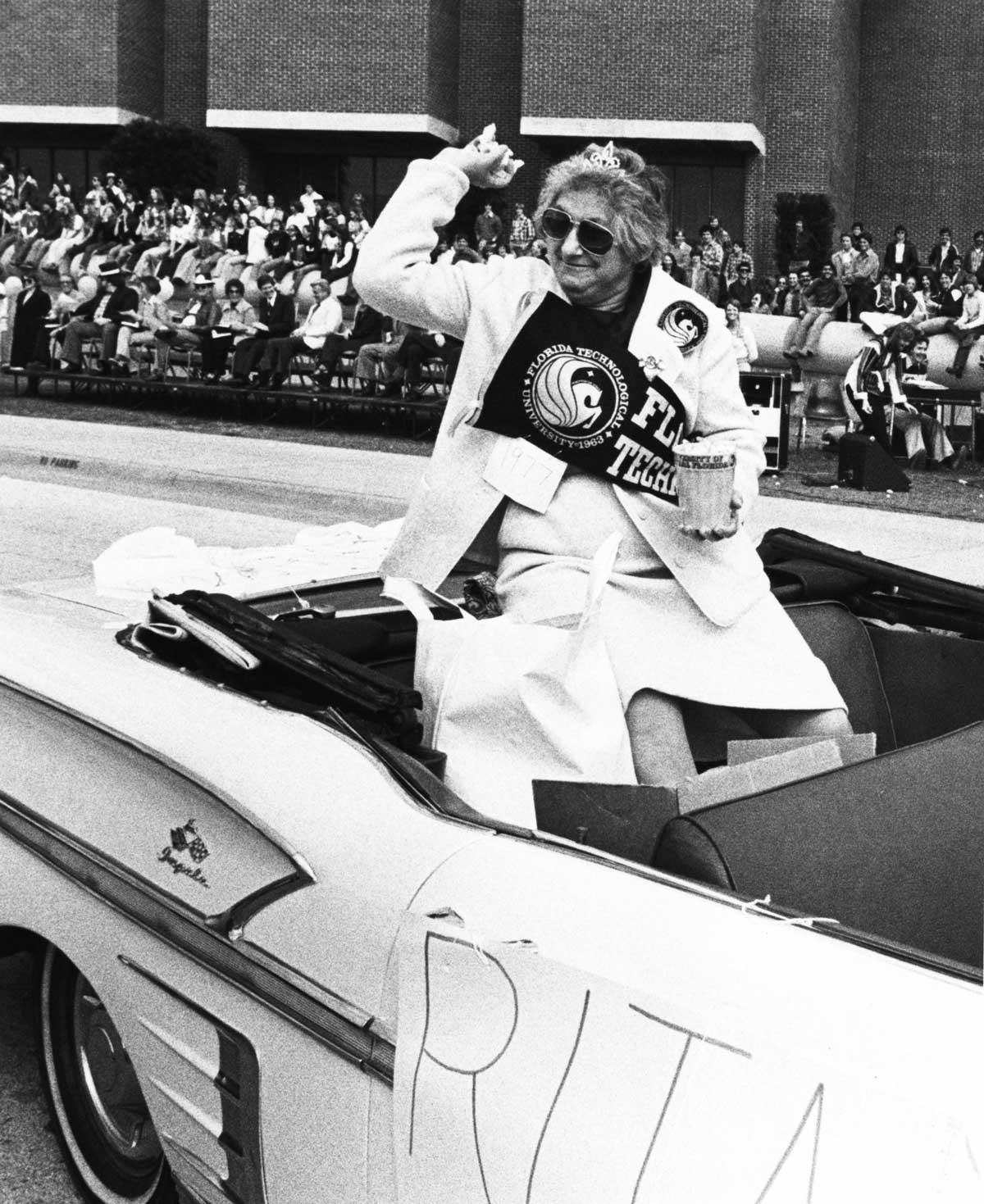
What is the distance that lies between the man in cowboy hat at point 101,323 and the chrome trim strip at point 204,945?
1842 cm

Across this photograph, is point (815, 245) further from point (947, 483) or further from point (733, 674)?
point (733, 674)

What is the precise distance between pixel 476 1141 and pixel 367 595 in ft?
6.52

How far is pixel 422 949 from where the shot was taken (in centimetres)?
200

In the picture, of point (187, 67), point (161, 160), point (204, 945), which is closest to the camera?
point (204, 945)

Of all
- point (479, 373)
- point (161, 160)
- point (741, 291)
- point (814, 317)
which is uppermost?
point (161, 160)

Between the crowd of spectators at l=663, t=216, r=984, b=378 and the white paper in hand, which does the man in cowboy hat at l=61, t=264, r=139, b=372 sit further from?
the white paper in hand

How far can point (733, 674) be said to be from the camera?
10.9 ft

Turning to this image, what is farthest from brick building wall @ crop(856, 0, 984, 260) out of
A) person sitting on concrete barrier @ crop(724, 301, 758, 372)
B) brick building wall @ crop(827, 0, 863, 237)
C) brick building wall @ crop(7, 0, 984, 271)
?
person sitting on concrete barrier @ crop(724, 301, 758, 372)

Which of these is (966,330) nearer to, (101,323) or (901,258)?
(101,323)

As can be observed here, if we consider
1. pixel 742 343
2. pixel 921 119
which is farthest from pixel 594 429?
pixel 921 119

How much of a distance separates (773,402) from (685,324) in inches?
471

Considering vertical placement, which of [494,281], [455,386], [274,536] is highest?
[494,281]

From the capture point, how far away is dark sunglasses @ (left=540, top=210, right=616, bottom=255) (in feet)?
11.2

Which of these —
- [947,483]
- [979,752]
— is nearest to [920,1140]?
[979,752]
